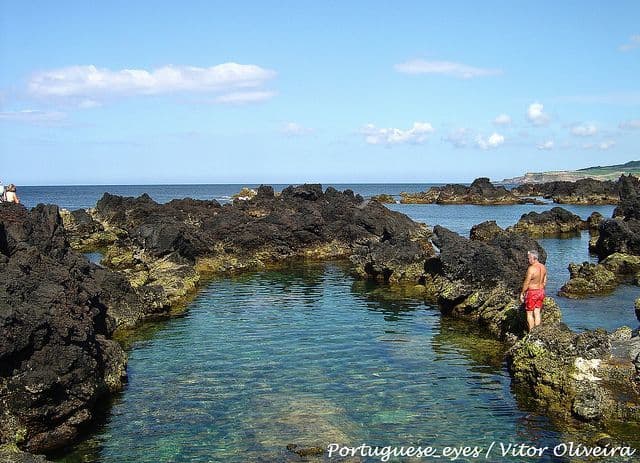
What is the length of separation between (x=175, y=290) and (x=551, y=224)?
5129 centimetres

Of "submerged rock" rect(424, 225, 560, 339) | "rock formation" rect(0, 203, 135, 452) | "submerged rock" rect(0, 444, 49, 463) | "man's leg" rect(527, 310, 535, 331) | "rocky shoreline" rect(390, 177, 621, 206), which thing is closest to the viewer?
"submerged rock" rect(0, 444, 49, 463)

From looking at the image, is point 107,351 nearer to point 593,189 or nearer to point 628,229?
point 628,229

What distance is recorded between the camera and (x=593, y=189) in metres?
130

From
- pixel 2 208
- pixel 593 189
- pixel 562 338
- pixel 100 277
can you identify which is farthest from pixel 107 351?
pixel 593 189

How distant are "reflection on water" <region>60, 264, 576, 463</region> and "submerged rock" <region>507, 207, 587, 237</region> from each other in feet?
142

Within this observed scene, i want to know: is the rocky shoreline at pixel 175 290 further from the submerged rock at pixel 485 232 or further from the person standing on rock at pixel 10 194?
the submerged rock at pixel 485 232

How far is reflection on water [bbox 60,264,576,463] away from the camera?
14.1 meters

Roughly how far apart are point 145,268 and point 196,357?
1705 centimetres

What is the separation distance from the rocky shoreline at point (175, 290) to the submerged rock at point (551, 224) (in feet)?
56.3

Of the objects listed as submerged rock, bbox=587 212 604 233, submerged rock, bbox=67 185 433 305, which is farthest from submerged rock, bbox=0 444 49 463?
submerged rock, bbox=587 212 604 233

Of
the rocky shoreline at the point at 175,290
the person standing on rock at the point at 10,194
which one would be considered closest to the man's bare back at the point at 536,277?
the rocky shoreline at the point at 175,290

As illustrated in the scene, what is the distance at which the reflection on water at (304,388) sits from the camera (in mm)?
14055

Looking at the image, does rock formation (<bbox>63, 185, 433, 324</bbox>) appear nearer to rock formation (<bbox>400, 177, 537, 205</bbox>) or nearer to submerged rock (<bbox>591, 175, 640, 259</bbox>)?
submerged rock (<bbox>591, 175, 640, 259</bbox>)

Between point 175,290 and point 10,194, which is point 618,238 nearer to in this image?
point 175,290
